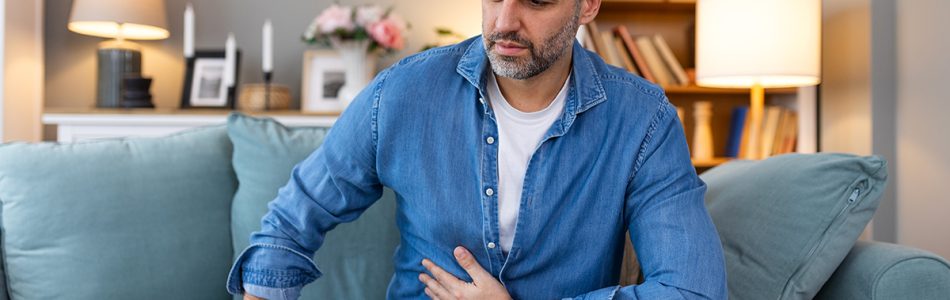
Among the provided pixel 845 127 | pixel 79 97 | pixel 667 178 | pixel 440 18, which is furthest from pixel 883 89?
pixel 79 97

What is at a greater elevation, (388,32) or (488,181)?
(388,32)

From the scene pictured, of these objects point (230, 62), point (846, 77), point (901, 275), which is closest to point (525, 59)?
point (901, 275)

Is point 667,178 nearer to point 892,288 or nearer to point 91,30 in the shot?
point 892,288

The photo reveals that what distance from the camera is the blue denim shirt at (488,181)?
129 cm

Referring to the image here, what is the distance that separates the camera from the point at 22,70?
3156mm

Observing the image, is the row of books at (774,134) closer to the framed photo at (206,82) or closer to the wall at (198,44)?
the wall at (198,44)

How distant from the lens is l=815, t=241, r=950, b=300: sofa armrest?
1.17 metres

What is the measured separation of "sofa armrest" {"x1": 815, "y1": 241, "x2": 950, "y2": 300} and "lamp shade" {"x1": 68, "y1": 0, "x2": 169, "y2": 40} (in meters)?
→ 2.61

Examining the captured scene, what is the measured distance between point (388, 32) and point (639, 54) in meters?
1.00

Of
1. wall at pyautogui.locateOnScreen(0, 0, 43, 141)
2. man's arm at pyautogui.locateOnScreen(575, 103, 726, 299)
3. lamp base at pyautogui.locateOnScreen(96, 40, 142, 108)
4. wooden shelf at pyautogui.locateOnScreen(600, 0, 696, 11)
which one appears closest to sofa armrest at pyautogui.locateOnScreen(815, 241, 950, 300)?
man's arm at pyautogui.locateOnScreen(575, 103, 726, 299)

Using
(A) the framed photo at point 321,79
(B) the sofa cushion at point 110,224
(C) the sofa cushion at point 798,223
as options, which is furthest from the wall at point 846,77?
(B) the sofa cushion at point 110,224

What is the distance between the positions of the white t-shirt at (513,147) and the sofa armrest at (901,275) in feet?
1.66

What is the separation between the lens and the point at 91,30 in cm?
315

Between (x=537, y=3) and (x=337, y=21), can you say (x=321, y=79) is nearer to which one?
(x=337, y=21)
